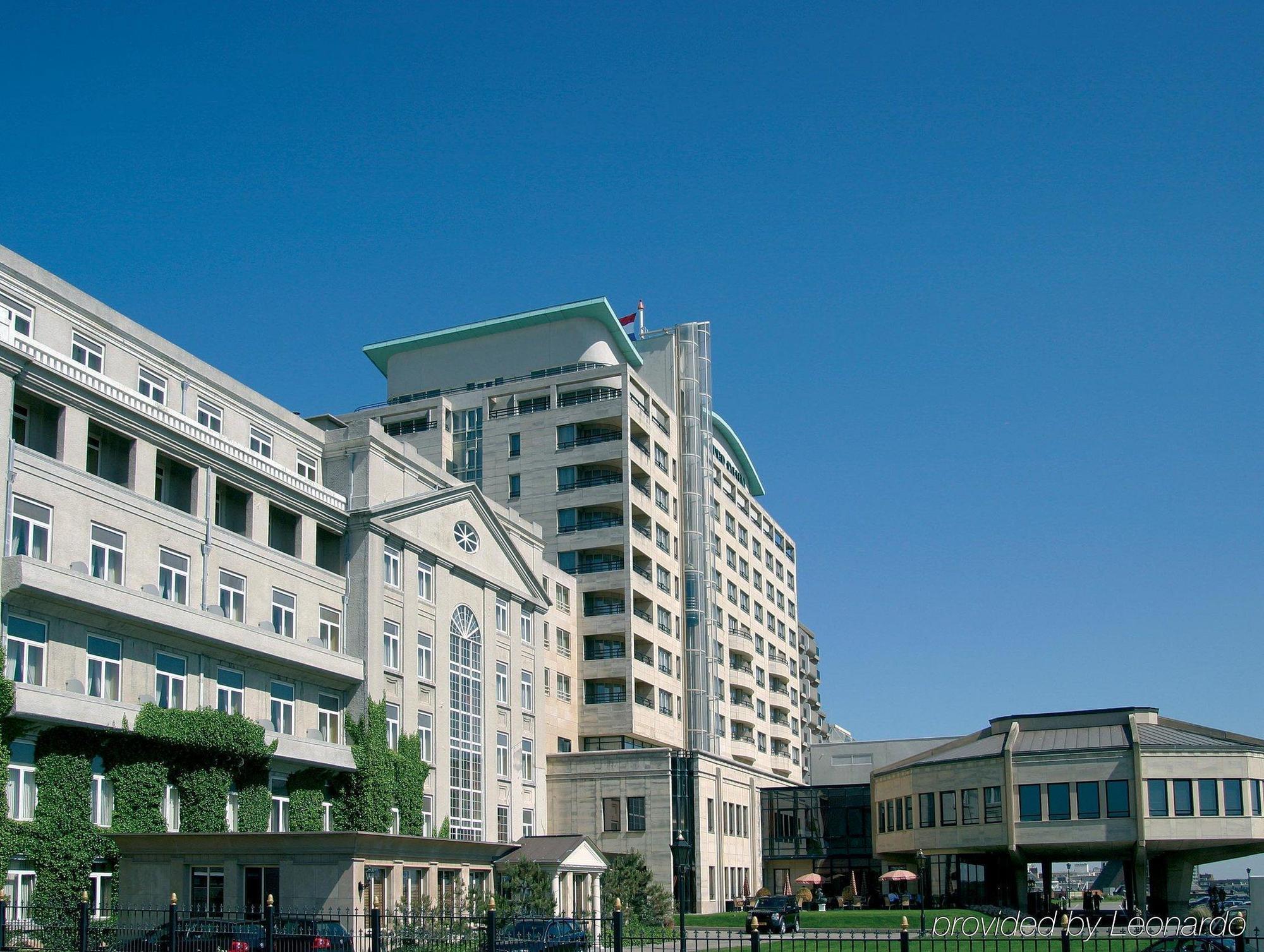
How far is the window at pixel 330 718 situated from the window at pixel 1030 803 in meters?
38.2

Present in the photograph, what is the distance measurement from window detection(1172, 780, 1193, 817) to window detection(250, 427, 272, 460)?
4743 centimetres

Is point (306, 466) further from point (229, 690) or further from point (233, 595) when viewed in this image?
point (229, 690)

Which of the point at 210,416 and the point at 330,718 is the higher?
the point at 210,416

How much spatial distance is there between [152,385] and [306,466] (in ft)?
31.3

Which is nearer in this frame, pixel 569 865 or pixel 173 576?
pixel 173 576

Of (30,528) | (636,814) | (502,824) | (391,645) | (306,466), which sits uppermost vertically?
(306,466)

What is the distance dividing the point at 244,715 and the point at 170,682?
4047 mm

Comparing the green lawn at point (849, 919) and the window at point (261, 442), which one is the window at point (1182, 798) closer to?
the green lawn at point (849, 919)

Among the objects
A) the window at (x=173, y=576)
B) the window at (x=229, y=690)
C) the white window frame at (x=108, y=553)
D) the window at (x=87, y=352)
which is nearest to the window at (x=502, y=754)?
the window at (x=229, y=690)

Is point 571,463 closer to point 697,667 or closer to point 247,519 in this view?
point 697,667

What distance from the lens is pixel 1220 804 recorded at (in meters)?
68.1

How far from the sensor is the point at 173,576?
46.0 m

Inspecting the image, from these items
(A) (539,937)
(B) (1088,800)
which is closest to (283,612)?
(A) (539,937)

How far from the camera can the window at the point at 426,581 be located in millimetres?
59219
